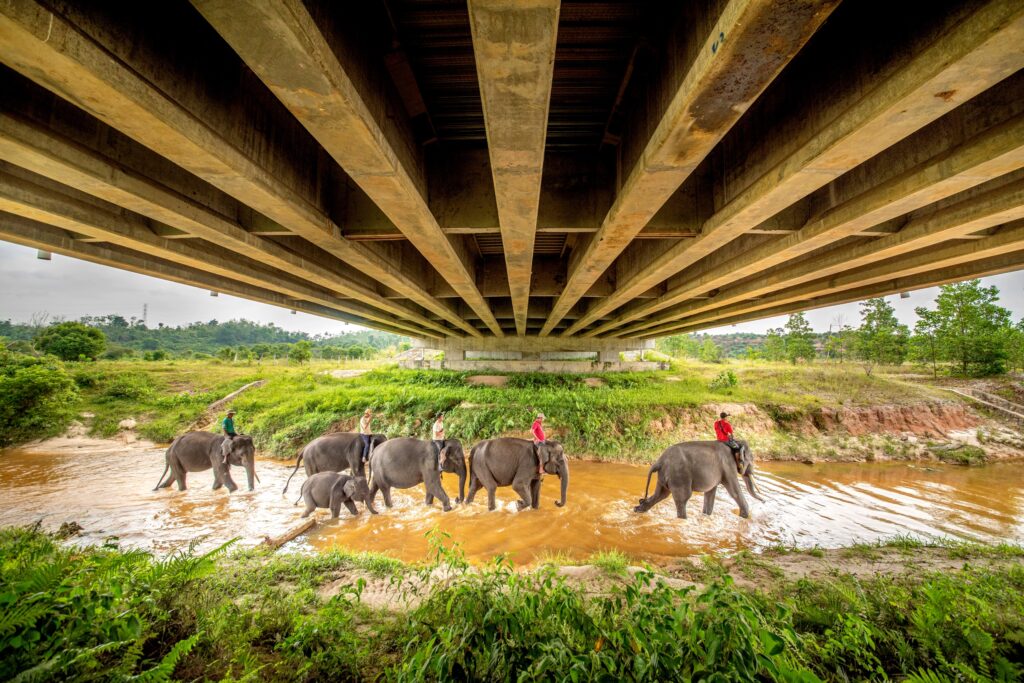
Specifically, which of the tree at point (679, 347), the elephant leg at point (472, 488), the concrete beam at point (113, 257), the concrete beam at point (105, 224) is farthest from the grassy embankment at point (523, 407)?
the tree at point (679, 347)

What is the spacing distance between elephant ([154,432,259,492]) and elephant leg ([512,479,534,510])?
6.73 metres

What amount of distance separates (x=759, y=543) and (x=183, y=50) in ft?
33.1

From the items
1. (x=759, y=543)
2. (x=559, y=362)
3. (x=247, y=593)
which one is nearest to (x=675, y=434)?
(x=759, y=543)

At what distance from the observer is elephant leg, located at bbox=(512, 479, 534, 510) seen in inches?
305

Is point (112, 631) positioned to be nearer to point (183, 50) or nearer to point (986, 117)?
point (183, 50)

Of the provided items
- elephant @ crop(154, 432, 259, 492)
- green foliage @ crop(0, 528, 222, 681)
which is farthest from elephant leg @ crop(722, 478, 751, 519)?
elephant @ crop(154, 432, 259, 492)

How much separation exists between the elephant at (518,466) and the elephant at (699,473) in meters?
2.10

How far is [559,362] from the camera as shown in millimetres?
21656

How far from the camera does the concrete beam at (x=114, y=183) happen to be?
9.30 feet

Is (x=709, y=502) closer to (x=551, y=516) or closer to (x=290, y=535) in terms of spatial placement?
(x=551, y=516)

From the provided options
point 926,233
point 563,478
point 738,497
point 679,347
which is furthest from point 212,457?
point 679,347

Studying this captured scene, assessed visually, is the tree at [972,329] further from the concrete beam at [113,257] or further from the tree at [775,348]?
the concrete beam at [113,257]

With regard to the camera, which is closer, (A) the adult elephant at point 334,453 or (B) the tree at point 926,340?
(A) the adult elephant at point 334,453

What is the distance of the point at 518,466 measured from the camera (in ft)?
25.6
